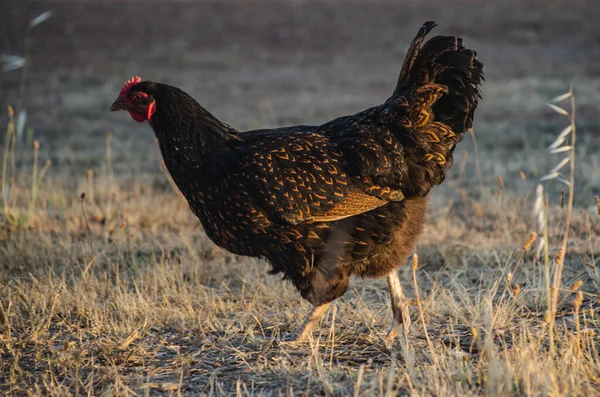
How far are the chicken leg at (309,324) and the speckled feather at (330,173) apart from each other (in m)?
0.10

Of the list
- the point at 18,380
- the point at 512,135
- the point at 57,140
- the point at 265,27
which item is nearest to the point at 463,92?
the point at 18,380

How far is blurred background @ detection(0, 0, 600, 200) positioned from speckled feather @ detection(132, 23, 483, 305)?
11.4ft

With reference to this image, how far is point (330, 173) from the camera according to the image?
489cm

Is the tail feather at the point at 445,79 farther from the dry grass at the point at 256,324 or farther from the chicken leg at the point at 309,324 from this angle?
the chicken leg at the point at 309,324

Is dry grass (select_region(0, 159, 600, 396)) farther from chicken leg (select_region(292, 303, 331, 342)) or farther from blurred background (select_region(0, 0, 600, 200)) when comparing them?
blurred background (select_region(0, 0, 600, 200))

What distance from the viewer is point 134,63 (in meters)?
28.5

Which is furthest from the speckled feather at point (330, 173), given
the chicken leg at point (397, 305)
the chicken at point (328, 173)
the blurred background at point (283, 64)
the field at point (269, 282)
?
the blurred background at point (283, 64)

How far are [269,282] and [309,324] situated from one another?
1.45 meters

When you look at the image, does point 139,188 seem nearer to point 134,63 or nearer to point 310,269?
point 310,269

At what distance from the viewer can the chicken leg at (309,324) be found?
4895 millimetres

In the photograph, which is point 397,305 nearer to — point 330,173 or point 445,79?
point 330,173

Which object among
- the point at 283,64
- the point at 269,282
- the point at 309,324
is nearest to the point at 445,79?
the point at 309,324

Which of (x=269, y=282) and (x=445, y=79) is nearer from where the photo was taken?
(x=445, y=79)

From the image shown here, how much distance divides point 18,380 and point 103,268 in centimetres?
235
